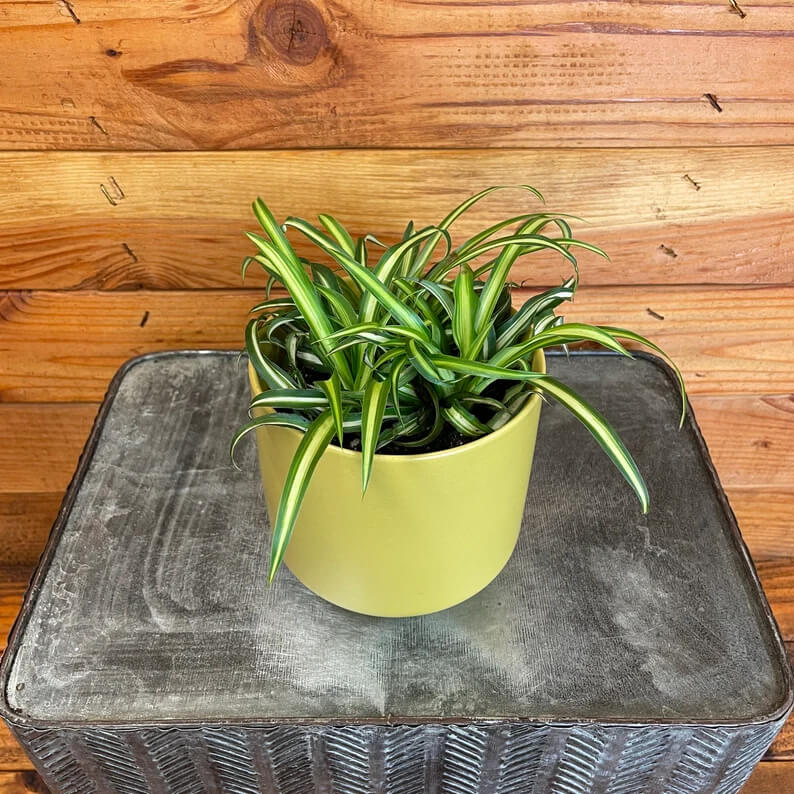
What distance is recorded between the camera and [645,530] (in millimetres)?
818

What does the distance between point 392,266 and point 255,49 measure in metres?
0.35

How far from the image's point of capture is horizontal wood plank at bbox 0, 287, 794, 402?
1.06 meters

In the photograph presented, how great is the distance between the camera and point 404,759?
68 cm

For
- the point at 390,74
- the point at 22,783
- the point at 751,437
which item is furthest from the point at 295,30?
the point at 22,783

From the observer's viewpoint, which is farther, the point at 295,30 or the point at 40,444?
the point at 40,444

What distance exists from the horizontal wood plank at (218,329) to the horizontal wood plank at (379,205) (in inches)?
1.0

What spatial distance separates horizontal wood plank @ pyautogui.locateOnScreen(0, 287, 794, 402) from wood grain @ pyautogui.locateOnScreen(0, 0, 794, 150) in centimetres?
21

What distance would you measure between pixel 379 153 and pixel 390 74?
0.29 feet

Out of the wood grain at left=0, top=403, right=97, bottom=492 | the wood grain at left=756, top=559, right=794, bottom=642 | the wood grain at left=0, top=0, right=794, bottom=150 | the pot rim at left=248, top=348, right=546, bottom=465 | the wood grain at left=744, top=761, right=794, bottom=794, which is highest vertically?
the wood grain at left=0, top=0, right=794, bottom=150

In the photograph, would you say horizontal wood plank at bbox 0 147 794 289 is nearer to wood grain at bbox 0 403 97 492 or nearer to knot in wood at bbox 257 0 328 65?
knot in wood at bbox 257 0 328 65

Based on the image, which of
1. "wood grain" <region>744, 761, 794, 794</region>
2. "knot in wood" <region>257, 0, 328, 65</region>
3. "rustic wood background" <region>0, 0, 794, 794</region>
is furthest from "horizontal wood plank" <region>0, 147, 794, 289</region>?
"wood grain" <region>744, 761, 794, 794</region>

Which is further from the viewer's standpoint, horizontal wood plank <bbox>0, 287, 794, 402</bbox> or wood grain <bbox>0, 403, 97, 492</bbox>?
wood grain <bbox>0, 403, 97, 492</bbox>

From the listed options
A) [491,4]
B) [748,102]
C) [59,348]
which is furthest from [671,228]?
[59,348]

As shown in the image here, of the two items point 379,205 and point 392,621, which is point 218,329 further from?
point 392,621
